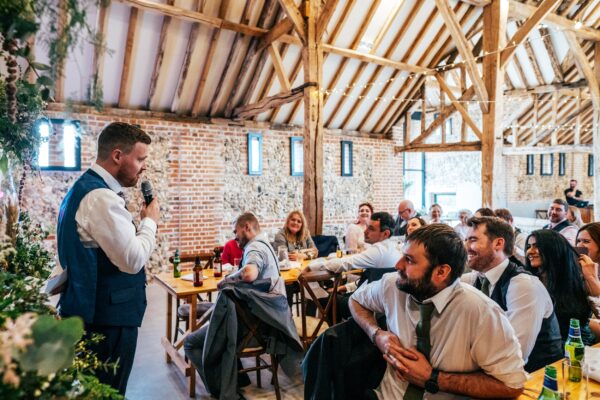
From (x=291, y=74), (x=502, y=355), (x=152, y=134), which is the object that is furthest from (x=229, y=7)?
(x=502, y=355)

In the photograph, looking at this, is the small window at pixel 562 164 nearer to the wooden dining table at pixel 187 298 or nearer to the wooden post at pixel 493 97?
the wooden post at pixel 493 97

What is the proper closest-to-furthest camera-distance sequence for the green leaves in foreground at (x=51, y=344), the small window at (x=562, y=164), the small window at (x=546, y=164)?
1. the green leaves in foreground at (x=51, y=344)
2. the small window at (x=546, y=164)
3. the small window at (x=562, y=164)

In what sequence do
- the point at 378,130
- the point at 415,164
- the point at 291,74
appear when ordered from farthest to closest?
the point at 415,164 → the point at 378,130 → the point at 291,74

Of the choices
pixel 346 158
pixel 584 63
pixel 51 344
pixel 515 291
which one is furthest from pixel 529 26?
pixel 51 344

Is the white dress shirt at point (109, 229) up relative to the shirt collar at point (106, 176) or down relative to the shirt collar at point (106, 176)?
down

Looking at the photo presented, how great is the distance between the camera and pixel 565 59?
1118 cm

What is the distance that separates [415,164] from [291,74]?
7.21 meters

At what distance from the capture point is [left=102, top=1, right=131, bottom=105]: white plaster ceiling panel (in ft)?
17.7

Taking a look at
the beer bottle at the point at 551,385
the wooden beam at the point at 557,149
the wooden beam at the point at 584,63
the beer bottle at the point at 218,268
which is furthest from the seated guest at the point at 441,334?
the wooden beam at the point at 557,149

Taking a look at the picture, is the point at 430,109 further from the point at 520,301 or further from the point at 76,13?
the point at 76,13

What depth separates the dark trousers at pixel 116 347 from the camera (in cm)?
196

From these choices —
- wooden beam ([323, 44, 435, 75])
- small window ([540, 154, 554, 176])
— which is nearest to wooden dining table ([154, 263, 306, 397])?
wooden beam ([323, 44, 435, 75])

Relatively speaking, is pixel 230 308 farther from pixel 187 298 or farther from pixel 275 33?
pixel 275 33

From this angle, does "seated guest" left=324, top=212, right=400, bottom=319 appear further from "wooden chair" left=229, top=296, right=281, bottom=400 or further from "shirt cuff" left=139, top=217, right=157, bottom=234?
"shirt cuff" left=139, top=217, right=157, bottom=234
